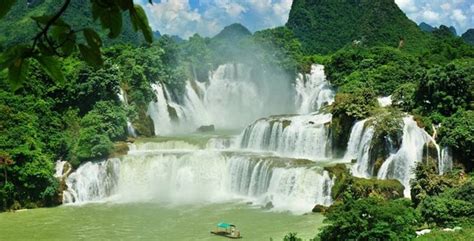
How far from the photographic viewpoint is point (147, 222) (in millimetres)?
15234

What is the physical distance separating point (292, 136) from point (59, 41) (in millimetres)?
19481

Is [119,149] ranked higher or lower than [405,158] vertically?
higher

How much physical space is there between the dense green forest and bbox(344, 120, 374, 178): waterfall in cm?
44

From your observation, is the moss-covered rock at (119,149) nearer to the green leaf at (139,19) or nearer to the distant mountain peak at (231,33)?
the distant mountain peak at (231,33)

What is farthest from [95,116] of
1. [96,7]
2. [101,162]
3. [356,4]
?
A: [356,4]

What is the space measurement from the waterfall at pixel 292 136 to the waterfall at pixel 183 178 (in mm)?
1745

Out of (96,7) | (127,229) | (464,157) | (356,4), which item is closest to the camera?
(96,7)

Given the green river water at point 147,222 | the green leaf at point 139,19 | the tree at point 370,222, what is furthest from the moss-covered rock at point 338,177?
the green leaf at point 139,19

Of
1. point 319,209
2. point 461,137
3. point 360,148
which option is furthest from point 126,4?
point 360,148

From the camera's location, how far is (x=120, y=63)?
26203mm

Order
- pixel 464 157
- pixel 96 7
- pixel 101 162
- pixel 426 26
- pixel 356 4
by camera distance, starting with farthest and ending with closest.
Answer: pixel 426 26 < pixel 356 4 < pixel 101 162 < pixel 464 157 < pixel 96 7

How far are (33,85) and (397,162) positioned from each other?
13.8 m

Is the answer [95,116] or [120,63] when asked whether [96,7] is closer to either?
[95,116]

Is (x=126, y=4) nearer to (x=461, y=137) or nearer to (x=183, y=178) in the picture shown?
(x=461, y=137)
